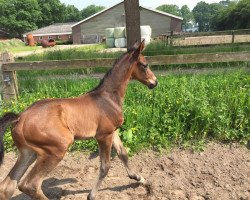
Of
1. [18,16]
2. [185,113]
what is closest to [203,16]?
[18,16]

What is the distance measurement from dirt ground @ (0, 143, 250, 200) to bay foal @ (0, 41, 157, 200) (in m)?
0.29

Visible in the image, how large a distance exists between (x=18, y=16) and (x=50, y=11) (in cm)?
1293

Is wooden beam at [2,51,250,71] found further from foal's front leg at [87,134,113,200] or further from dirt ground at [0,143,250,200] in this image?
foal's front leg at [87,134,113,200]

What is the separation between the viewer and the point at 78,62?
6.84 meters

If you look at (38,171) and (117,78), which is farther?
(117,78)

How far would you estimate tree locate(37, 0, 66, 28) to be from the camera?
94.9 m

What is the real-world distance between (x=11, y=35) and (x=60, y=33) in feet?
58.7

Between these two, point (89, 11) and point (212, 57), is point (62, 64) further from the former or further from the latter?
point (89, 11)

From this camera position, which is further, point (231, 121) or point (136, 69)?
point (231, 121)

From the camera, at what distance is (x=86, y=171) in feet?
15.7

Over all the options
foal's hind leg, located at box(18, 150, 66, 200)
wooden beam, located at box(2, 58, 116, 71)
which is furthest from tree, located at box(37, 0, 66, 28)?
foal's hind leg, located at box(18, 150, 66, 200)

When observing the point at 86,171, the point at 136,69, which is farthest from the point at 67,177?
the point at 136,69

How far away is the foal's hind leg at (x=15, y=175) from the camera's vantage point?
139 inches

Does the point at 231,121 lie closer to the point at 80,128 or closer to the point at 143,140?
the point at 143,140
